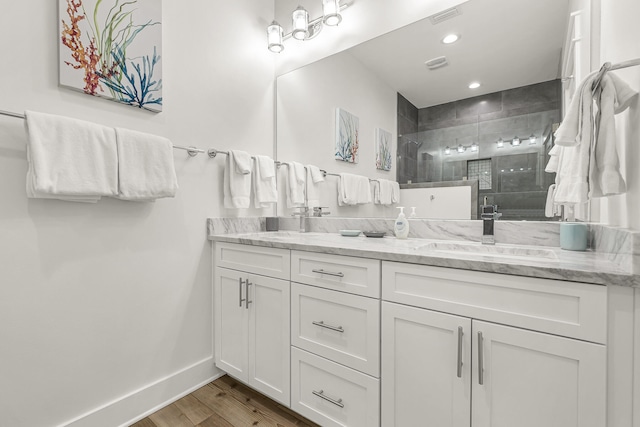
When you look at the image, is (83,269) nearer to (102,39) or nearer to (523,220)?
(102,39)

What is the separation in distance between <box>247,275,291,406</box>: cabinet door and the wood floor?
0.34 ft

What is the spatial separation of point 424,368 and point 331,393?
17.7 inches

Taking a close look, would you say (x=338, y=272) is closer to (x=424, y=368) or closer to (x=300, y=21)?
(x=424, y=368)

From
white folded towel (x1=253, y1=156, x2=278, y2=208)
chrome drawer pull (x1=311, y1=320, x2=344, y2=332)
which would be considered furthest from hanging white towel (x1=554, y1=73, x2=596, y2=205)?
white folded towel (x1=253, y1=156, x2=278, y2=208)

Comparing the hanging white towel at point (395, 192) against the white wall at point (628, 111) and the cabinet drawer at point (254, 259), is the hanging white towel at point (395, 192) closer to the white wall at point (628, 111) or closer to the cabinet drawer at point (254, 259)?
the cabinet drawer at point (254, 259)

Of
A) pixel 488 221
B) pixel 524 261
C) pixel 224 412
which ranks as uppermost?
pixel 488 221

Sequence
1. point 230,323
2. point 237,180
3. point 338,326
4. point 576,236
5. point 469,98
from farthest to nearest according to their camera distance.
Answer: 1. point 237,180
2. point 230,323
3. point 469,98
4. point 338,326
5. point 576,236

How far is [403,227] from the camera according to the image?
156cm

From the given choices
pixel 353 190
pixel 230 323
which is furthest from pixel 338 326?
pixel 353 190

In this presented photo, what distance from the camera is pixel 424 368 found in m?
1.01

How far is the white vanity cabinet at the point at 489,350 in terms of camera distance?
78 cm

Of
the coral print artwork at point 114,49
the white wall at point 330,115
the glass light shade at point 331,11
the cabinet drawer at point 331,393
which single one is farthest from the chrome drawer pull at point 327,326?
the glass light shade at point 331,11

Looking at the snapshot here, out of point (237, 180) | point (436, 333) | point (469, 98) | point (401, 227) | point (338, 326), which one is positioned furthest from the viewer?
point (237, 180)

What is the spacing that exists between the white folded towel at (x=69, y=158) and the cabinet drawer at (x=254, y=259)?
2.07ft
